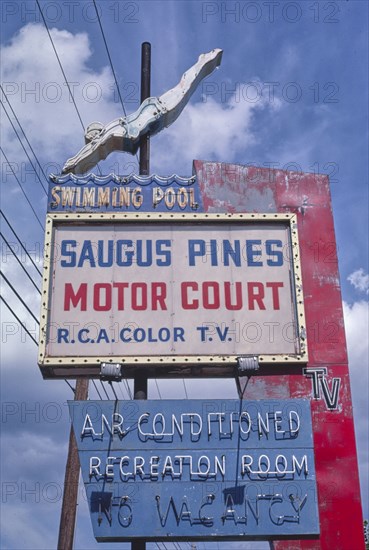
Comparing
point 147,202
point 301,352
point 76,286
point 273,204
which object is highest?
point 273,204

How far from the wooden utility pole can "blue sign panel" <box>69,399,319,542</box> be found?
162 inches

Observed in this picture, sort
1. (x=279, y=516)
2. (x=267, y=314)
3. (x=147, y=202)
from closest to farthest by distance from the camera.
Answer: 1. (x=279, y=516)
2. (x=267, y=314)
3. (x=147, y=202)

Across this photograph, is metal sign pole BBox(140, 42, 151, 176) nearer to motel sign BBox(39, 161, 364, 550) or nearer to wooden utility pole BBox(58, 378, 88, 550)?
motel sign BBox(39, 161, 364, 550)

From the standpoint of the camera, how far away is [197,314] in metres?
10.1

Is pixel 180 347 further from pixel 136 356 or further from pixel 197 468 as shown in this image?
pixel 197 468

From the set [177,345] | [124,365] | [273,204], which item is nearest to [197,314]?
[177,345]

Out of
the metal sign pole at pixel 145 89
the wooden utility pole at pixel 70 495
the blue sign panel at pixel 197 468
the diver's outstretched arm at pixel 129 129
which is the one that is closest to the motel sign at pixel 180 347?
the blue sign panel at pixel 197 468

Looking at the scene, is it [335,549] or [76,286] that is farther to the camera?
[335,549]

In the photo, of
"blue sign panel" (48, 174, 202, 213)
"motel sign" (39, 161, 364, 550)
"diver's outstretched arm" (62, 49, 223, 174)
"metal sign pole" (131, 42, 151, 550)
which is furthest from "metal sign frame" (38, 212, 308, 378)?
"diver's outstretched arm" (62, 49, 223, 174)

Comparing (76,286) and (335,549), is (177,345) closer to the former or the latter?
(76,286)

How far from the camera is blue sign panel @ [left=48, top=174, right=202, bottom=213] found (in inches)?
431

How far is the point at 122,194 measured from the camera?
11023 mm

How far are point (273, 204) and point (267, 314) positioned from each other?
167 inches

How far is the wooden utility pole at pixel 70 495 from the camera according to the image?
44.7ft
